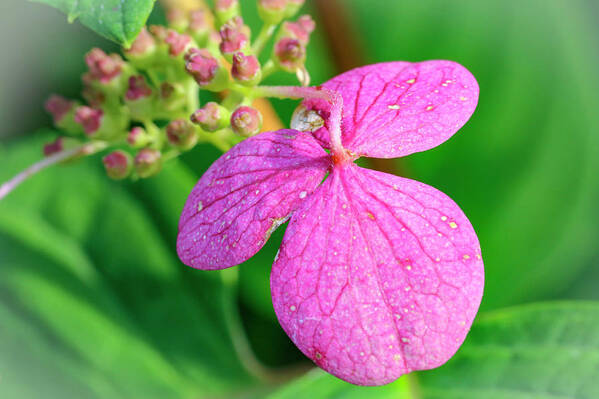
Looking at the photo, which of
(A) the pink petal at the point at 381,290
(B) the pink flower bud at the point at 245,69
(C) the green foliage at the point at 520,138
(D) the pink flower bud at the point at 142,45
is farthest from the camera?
(C) the green foliage at the point at 520,138

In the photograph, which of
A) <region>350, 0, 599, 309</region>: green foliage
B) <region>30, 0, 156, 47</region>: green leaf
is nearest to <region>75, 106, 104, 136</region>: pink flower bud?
<region>30, 0, 156, 47</region>: green leaf

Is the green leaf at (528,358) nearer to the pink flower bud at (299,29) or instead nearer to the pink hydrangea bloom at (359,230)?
the pink hydrangea bloom at (359,230)

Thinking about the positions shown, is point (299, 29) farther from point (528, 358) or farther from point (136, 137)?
point (528, 358)

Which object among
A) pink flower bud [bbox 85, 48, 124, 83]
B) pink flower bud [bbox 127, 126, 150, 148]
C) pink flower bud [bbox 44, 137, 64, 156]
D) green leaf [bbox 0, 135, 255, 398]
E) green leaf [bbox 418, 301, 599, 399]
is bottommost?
green leaf [bbox 418, 301, 599, 399]

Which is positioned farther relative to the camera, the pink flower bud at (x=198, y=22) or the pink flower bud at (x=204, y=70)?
the pink flower bud at (x=198, y=22)

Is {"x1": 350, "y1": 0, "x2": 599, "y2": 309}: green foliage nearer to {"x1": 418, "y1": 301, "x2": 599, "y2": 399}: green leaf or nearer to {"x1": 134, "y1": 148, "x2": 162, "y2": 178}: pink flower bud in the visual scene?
{"x1": 418, "y1": 301, "x2": 599, "y2": 399}: green leaf

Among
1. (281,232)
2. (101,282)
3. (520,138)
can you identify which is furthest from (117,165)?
(520,138)

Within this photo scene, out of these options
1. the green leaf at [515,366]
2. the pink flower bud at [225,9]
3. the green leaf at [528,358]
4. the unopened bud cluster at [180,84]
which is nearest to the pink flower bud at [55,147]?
the unopened bud cluster at [180,84]
